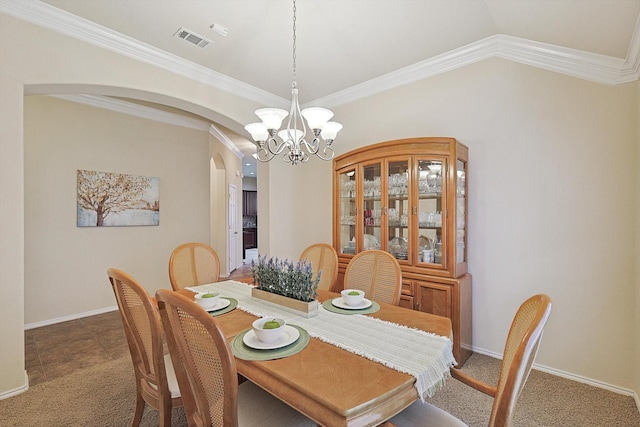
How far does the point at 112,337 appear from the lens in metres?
3.35

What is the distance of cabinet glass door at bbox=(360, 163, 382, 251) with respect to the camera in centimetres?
312

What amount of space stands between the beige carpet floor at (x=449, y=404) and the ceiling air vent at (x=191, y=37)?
281 centimetres

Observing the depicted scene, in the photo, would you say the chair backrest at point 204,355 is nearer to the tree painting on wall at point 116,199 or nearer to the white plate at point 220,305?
the white plate at point 220,305

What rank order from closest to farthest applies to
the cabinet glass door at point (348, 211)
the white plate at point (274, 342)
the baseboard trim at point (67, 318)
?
1. the white plate at point (274, 342)
2. the cabinet glass door at point (348, 211)
3. the baseboard trim at point (67, 318)

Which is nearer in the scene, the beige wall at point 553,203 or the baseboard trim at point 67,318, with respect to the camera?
the beige wall at point 553,203

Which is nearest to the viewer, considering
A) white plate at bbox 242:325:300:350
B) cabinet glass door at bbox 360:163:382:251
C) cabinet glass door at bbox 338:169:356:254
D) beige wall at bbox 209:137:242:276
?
white plate at bbox 242:325:300:350

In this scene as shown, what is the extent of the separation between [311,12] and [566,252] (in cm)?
268

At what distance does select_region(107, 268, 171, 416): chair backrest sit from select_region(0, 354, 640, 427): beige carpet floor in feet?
1.92

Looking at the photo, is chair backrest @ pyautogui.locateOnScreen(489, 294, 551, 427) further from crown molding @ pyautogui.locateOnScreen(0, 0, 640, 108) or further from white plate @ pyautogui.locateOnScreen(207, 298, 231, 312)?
crown molding @ pyautogui.locateOnScreen(0, 0, 640, 108)

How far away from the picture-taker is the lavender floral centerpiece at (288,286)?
1.78 metres

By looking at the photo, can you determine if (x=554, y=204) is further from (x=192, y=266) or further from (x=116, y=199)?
(x=116, y=199)

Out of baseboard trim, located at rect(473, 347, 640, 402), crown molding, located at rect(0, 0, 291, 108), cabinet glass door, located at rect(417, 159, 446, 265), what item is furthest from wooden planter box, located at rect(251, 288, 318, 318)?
crown molding, located at rect(0, 0, 291, 108)

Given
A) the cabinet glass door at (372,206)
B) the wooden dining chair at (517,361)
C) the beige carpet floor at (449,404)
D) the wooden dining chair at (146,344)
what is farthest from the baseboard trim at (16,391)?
the cabinet glass door at (372,206)

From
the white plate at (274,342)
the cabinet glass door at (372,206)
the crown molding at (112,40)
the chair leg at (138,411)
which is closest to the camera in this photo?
the white plate at (274,342)
